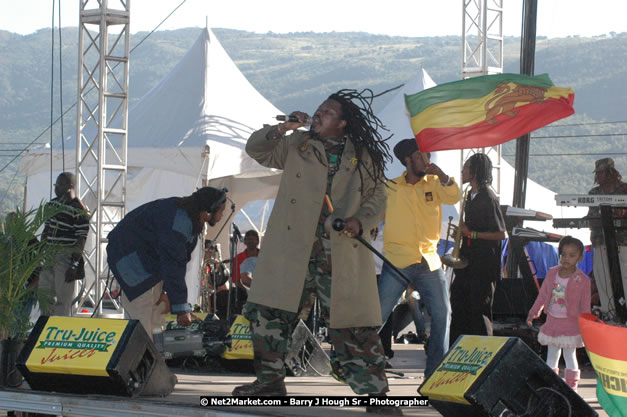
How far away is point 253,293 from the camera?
5.29m

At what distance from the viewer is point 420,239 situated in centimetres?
688

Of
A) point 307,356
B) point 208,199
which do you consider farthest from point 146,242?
point 307,356

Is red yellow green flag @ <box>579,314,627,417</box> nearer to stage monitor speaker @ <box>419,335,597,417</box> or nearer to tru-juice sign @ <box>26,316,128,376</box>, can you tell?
stage monitor speaker @ <box>419,335,597,417</box>

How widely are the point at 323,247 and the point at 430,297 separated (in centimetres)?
176

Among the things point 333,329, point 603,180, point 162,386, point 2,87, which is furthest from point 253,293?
point 2,87

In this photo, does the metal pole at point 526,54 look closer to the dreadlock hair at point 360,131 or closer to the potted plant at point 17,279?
the dreadlock hair at point 360,131

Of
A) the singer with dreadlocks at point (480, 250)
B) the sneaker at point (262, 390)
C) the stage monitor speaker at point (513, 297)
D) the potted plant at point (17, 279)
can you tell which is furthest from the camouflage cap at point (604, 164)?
the potted plant at point (17, 279)

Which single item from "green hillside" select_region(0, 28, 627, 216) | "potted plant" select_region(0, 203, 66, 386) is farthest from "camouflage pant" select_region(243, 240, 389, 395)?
"green hillside" select_region(0, 28, 627, 216)

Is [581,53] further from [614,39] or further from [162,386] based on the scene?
[162,386]

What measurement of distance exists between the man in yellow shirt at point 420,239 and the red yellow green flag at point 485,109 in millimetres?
1035

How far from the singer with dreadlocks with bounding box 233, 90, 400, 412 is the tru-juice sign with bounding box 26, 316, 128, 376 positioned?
2.69 feet

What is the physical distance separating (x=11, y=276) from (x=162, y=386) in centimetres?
140

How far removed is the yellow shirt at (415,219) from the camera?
686cm

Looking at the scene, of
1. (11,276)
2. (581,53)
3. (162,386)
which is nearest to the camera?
(162,386)
